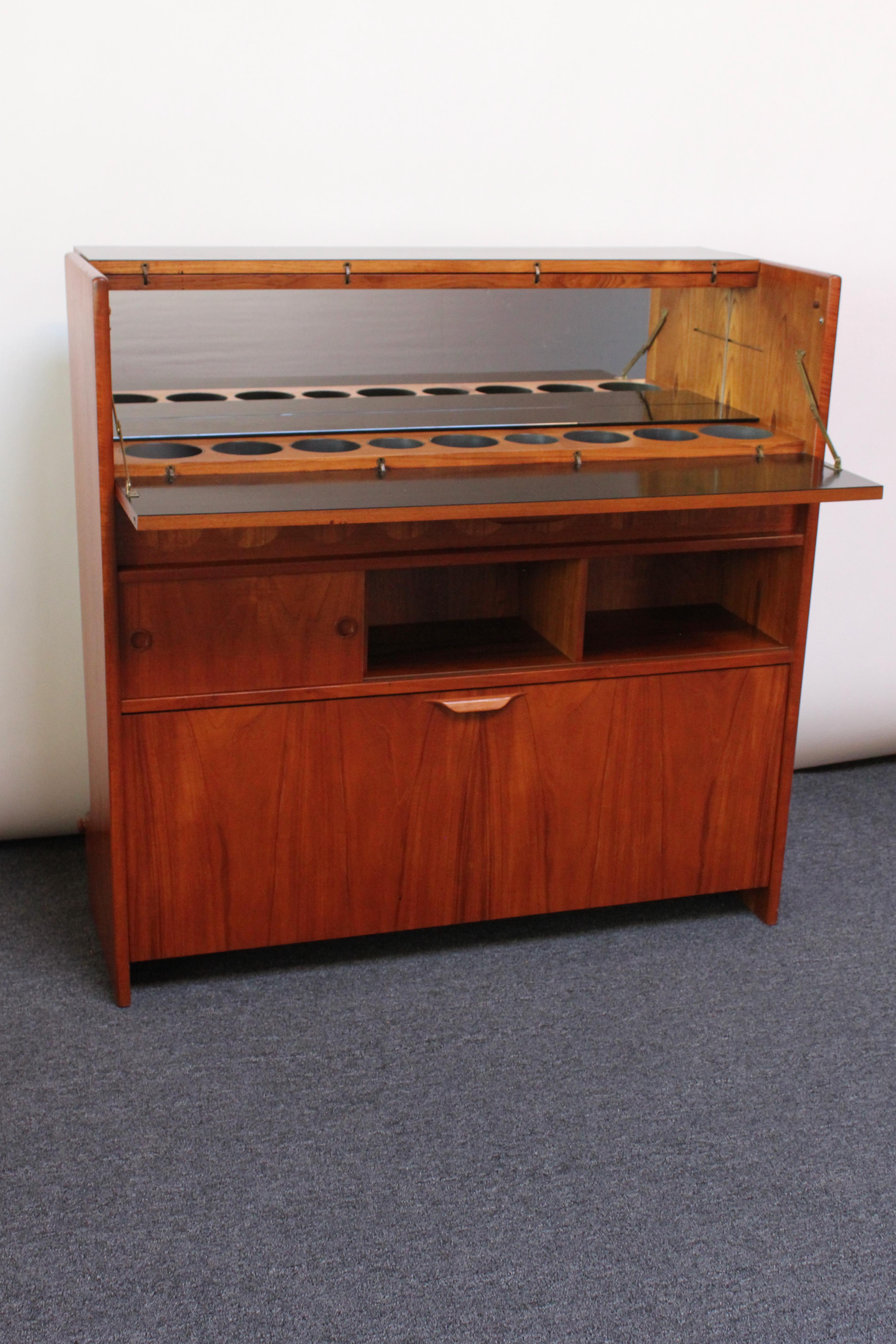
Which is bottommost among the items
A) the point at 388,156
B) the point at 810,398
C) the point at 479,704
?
the point at 479,704

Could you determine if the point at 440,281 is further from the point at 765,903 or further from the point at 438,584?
the point at 765,903

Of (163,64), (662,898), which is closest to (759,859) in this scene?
(662,898)

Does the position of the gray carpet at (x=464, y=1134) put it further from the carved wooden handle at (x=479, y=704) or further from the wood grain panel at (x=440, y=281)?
the wood grain panel at (x=440, y=281)

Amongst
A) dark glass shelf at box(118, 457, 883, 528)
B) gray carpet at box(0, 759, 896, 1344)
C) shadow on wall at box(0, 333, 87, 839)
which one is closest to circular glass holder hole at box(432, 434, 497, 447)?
dark glass shelf at box(118, 457, 883, 528)

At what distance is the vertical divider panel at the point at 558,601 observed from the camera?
91.1 inches

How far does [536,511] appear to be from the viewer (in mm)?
1951

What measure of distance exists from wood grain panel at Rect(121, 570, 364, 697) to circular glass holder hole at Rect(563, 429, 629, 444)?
0.47 metres

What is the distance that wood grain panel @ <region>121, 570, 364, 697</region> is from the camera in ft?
7.00

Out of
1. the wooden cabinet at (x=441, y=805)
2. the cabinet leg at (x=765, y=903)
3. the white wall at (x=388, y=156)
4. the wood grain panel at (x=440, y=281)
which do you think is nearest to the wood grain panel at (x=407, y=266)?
the wood grain panel at (x=440, y=281)

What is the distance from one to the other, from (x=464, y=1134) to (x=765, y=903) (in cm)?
89

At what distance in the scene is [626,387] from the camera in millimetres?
2645

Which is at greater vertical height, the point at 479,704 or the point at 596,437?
the point at 596,437

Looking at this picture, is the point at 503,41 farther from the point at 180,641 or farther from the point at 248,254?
the point at 180,641

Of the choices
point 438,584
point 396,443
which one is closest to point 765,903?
point 438,584
